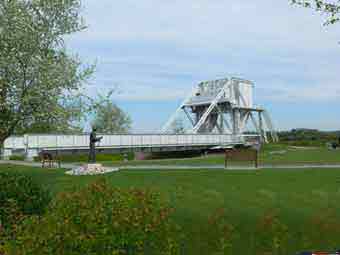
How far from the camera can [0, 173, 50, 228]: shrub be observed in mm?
9961

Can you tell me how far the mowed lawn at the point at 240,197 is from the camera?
1096 centimetres

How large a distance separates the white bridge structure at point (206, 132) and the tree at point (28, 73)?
41.1 metres

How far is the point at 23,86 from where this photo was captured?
63.2 ft

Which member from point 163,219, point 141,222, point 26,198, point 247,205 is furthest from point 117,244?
point 247,205

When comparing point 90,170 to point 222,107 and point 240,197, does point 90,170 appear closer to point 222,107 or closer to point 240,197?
point 240,197

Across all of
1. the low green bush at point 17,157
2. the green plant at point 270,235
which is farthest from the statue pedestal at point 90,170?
the low green bush at point 17,157

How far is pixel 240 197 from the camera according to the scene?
45.9ft

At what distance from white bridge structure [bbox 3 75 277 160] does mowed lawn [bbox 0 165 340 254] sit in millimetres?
44417

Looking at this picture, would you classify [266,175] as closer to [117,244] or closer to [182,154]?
[117,244]

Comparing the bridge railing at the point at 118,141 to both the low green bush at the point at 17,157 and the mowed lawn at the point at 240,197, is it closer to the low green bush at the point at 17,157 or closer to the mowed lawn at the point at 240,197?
the low green bush at the point at 17,157

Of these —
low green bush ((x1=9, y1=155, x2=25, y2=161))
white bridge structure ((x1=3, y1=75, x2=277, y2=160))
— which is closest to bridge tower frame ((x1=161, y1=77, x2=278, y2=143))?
white bridge structure ((x1=3, y1=75, x2=277, y2=160))

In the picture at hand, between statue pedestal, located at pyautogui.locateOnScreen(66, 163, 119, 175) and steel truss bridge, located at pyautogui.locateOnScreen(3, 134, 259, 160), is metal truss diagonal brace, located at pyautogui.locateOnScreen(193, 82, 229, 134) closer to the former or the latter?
steel truss bridge, located at pyautogui.locateOnScreen(3, 134, 259, 160)

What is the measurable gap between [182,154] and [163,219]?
263ft

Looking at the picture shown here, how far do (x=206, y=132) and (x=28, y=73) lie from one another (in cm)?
9071
